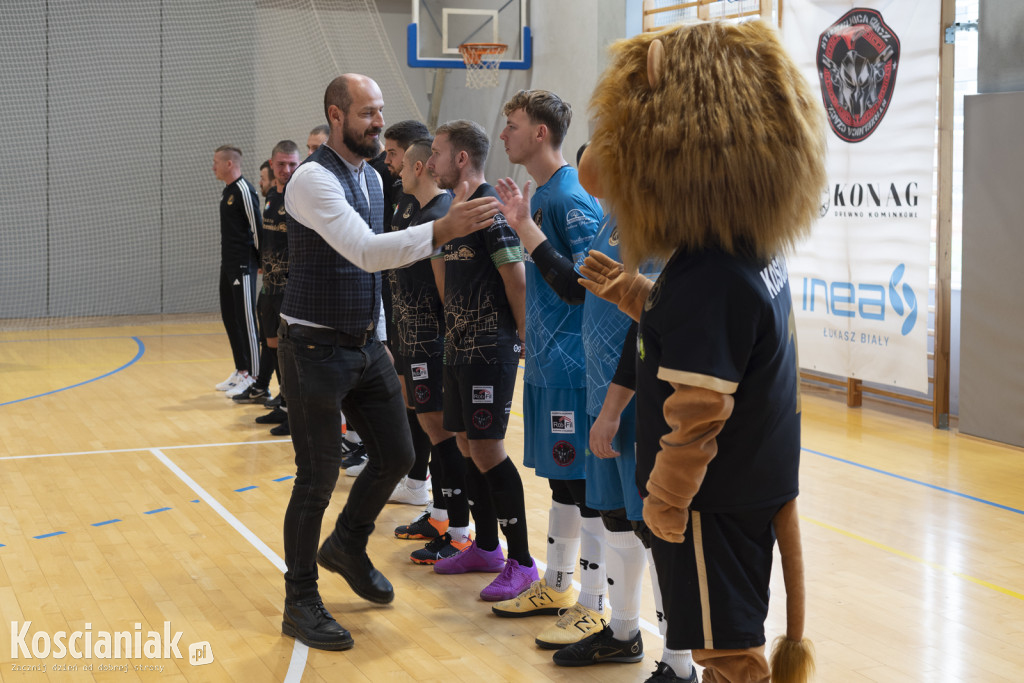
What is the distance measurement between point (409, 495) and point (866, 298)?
167 inches

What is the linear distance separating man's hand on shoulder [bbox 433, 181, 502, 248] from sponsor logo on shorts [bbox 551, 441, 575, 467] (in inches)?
32.6

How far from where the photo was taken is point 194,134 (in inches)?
548

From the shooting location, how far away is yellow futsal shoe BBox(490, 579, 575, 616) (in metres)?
3.74

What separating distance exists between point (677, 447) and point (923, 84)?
6.29m

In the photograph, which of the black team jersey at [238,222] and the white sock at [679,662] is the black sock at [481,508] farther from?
the black team jersey at [238,222]

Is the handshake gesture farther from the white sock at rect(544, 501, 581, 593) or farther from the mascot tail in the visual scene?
the white sock at rect(544, 501, 581, 593)

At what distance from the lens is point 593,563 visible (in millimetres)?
3451

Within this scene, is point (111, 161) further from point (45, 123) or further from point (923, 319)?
point (923, 319)

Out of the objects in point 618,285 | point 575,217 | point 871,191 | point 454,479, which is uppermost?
point 871,191

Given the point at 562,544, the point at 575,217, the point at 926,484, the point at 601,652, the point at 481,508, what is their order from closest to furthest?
the point at 601,652
the point at 575,217
the point at 562,544
the point at 481,508
the point at 926,484

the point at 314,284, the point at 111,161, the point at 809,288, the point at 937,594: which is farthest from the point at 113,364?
the point at 937,594

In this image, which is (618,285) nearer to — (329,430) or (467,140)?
(329,430)

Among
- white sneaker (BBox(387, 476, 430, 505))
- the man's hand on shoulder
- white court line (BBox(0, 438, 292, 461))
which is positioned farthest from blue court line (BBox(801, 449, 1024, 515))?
white court line (BBox(0, 438, 292, 461))

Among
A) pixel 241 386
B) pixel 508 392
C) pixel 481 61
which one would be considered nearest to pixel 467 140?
pixel 508 392
